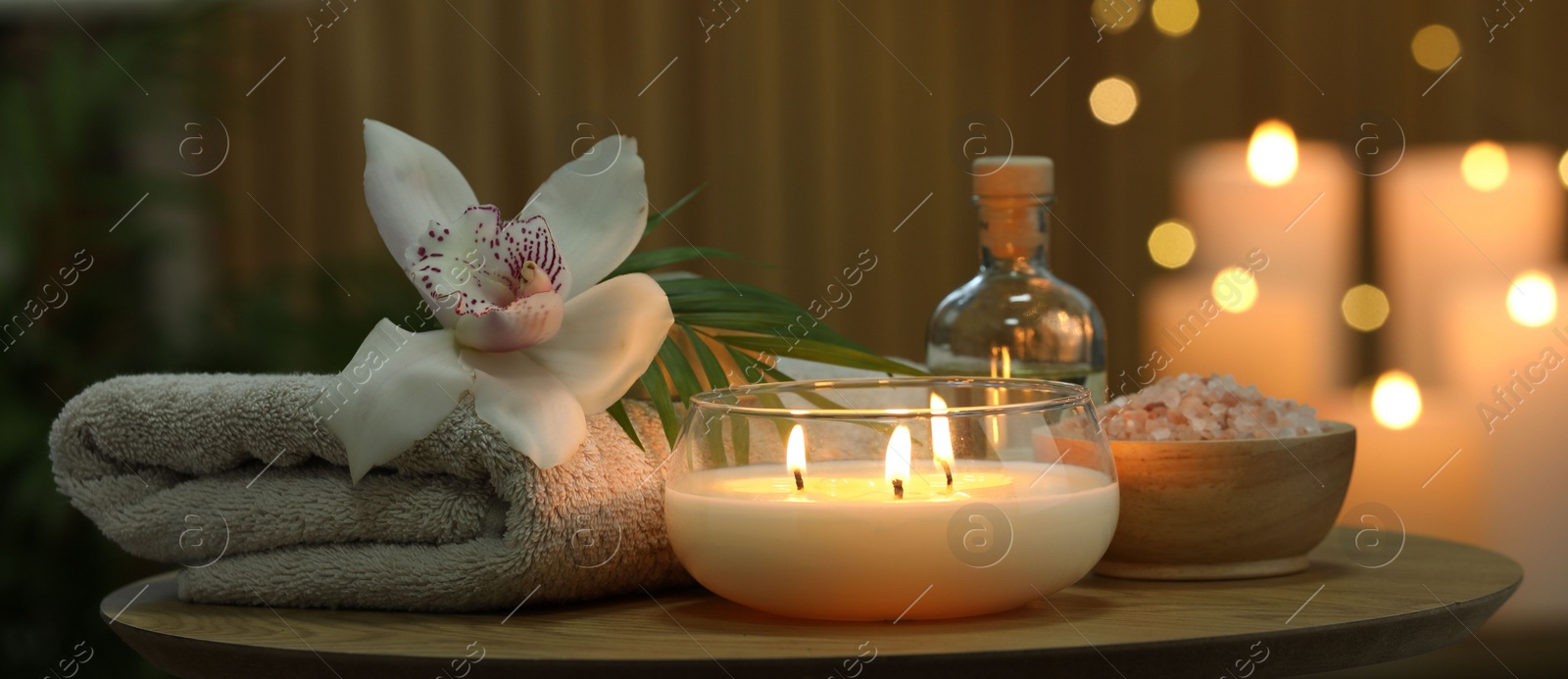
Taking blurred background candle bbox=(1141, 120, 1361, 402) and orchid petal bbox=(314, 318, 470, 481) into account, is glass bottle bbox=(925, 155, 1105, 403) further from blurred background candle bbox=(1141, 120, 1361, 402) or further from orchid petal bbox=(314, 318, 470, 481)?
blurred background candle bbox=(1141, 120, 1361, 402)

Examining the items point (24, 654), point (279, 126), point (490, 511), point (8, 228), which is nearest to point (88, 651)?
point (24, 654)

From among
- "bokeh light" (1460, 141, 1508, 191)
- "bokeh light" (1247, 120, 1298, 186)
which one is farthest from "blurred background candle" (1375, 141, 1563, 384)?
"bokeh light" (1247, 120, 1298, 186)

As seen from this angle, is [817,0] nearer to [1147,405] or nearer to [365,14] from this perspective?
[365,14]

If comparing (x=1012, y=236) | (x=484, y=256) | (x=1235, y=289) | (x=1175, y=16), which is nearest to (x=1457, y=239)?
(x=1235, y=289)

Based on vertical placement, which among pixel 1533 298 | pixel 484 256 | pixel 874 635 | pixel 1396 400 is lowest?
pixel 1396 400

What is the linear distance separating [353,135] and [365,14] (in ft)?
0.44

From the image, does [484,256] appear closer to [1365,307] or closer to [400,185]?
[400,185]

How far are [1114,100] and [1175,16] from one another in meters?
0.12

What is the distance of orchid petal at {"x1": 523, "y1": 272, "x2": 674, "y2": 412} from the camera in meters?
0.47

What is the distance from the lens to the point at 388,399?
443 mm

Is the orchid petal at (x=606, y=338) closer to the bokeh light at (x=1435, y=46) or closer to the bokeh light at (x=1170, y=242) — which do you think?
the bokeh light at (x=1170, y=242)

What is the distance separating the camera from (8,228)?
1.13 meters

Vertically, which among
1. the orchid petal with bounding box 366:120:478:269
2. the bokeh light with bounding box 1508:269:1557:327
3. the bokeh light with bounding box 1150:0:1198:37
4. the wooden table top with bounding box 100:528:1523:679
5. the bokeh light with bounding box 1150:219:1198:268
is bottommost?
the bokeh light with bounding box 1508:269:1557:327

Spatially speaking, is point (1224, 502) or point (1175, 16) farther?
point (1175, 16)
